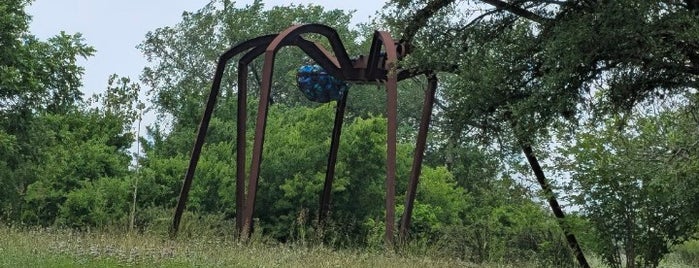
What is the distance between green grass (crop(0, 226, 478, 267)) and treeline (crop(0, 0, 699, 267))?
934 millimetres

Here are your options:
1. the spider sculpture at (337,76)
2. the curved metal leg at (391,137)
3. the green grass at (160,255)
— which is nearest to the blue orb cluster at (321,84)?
the spider sculpture at (337,76)

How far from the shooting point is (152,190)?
2719cm

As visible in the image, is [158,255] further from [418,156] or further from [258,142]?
[418,156]

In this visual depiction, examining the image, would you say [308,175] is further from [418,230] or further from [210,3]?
[210,3]

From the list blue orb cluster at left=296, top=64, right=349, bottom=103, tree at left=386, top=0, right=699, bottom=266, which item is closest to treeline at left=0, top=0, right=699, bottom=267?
tree at left=386, top=0, right=699, bottom=266

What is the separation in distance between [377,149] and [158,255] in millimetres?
15800

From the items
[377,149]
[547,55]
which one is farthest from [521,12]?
[377,149]

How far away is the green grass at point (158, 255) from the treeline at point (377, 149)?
93 cm

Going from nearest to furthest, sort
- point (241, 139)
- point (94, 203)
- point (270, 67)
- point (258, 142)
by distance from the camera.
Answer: point (258, 142) → point (270, 67) → point (241, 139) → point (94, 203)

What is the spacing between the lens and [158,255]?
11.8 metres

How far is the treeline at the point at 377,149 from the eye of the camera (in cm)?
1190

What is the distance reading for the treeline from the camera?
1190cm

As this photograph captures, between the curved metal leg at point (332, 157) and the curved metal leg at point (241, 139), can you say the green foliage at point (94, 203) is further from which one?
the curved metal leg at point (241, 139)

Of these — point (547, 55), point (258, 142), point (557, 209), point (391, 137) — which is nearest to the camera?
point (547, 55)
